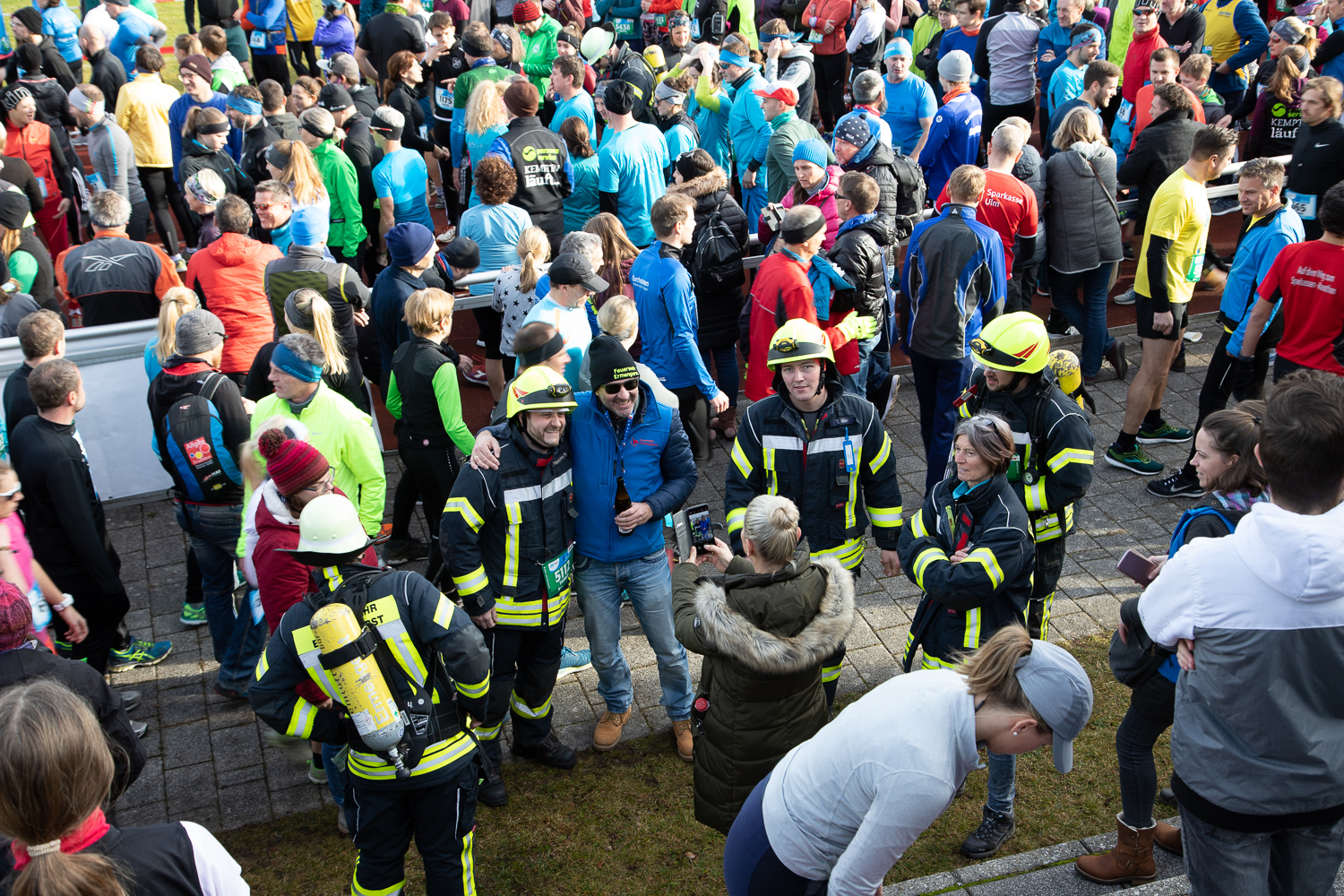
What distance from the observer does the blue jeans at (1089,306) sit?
772cm

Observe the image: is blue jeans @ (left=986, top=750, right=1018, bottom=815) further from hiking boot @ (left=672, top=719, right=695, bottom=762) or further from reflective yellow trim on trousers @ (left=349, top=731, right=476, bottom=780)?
reflective yellow trim on trousers @ (left=349, top=731, right=476, bottom=780)

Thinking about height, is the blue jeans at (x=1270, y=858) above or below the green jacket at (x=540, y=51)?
below

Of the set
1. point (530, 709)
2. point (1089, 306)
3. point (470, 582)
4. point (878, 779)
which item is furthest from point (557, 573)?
point (1089, 306)

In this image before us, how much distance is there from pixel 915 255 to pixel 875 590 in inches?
81.5

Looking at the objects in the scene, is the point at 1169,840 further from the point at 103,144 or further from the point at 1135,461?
the point at 103,144

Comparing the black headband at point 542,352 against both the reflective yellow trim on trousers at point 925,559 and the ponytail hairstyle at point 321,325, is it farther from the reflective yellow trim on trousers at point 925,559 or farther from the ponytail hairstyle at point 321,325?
the reflective yellow trim on trousers at point 925,559

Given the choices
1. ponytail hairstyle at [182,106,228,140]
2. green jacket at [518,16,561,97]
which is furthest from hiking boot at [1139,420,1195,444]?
ponytail hairstyle at [182,106,228,140]

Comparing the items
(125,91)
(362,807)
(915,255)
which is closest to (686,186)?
(915,255)

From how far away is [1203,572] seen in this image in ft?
9.03

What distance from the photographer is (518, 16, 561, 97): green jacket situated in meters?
11.3

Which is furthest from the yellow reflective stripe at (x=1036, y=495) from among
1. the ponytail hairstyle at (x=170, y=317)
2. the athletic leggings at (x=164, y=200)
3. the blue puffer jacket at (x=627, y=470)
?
the athletic leggings at (x=164, y=200)

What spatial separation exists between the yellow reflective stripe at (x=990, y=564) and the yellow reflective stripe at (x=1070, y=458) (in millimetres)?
786

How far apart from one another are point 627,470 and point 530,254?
2.32 m

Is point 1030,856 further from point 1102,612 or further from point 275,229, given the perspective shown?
point 275,229
